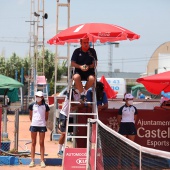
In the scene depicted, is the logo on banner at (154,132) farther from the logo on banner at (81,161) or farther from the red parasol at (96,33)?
the logo on banner at (81,161)

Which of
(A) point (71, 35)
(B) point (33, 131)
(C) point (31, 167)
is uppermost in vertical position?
(A) point (71, 35)

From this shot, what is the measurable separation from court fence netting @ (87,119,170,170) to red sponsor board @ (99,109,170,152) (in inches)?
208

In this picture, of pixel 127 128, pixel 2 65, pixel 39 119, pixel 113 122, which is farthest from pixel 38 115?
pixel 2 65

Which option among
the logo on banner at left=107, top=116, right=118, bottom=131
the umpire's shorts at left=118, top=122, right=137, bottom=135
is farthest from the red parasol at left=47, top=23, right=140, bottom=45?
the logo on banner at left=107, top=116, right=118, bottom=131

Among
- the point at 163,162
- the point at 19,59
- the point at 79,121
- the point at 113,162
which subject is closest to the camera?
the point at 163,162

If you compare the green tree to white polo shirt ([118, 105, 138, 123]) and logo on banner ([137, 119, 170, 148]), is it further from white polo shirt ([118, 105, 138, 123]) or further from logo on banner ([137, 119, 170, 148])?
white polo shirt ([118, 105, 138, 123])

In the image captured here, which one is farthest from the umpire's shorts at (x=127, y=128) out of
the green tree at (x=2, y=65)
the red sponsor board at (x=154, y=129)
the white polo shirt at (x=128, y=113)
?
the green tree at (x=2, y=65)

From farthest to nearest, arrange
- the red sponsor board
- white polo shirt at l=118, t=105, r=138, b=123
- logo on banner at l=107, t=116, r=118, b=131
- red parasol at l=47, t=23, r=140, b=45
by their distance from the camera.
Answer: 1. the red sponsor board
2. logo on banner at l=107, t=116, r=118, b=131
3. white polo shirt at l=118, t=105, r=138, b=123
4. red parasol at l=47, t=23, r=140, b=45

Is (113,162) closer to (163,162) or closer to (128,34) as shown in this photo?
(163,162)

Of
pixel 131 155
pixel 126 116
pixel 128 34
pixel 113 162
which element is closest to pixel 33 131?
pixel 126 116

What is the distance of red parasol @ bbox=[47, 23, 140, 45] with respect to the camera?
12180mm

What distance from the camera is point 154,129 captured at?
14320mm

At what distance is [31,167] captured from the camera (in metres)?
13.8

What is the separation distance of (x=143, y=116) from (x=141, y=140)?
2.09 feet
